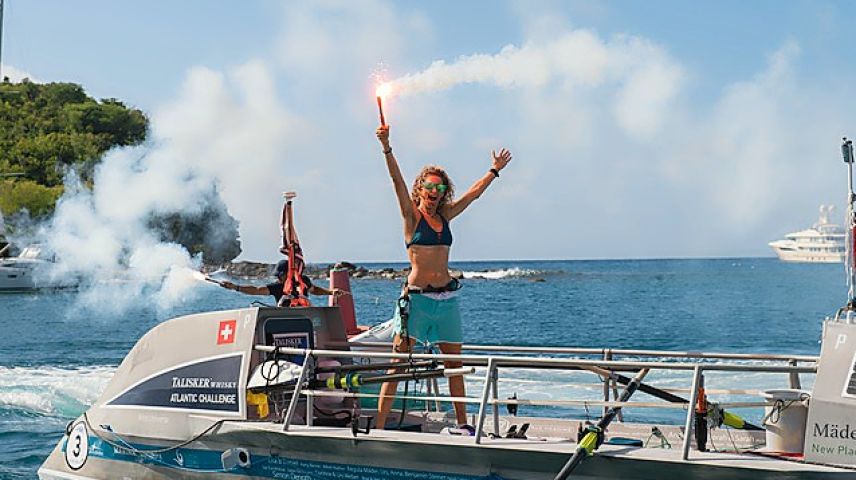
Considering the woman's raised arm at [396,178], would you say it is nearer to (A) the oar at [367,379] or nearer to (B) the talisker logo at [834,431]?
(A) the oar at [367,379]

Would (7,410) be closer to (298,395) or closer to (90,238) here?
(298,395)

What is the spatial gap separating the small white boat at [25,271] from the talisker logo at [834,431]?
78.1 metres

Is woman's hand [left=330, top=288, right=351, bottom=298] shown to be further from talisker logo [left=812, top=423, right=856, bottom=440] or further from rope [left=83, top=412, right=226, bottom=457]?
talisker logo [left=812, top=423, right=856, bottom=440]

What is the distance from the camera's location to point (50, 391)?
1900 cm

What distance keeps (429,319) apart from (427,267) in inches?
16.7

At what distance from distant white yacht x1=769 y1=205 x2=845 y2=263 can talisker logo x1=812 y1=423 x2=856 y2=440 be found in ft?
428

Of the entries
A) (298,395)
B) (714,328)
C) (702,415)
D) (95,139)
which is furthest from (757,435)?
(95,139)

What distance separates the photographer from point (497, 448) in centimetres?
757

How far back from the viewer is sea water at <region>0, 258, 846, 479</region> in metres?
17.0

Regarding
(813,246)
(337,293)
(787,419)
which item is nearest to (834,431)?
(787,419)

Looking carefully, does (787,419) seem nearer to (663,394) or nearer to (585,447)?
(663,394)

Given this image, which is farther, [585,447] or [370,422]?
[370,422]

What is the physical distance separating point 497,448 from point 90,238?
79801 millimetres

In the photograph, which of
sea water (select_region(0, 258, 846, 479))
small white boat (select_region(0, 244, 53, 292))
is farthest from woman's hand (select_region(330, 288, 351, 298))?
small white boat (select_region(0, 244, 53, 292))
